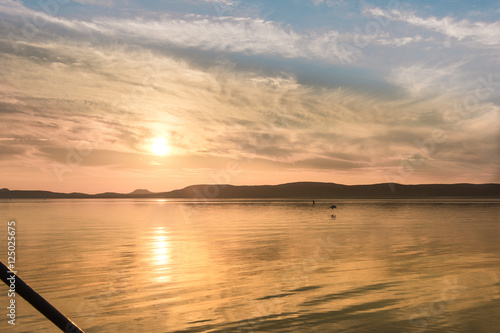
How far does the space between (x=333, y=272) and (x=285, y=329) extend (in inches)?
337

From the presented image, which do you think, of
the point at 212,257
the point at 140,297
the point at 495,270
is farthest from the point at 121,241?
the point at 495,270

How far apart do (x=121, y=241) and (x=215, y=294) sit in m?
19.8

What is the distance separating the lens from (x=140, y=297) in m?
14.9

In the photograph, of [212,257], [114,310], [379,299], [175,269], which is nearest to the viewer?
[114,310]

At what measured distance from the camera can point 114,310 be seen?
1334 cm

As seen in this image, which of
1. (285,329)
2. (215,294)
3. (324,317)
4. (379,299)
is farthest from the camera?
(215,294)

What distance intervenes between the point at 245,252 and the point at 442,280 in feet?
41.6

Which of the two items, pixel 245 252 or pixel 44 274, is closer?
pixel 44 274

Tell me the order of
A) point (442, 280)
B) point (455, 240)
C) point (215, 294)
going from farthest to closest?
point (455, 240), point (442, 280), point (215, 294)

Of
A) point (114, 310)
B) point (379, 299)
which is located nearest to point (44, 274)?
point (114, 310)

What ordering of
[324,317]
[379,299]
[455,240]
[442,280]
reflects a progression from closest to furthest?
[324,317] < [379,299] < [442,280] < [455,240]

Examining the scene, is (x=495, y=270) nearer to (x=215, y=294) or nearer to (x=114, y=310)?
(x=215, y=294)

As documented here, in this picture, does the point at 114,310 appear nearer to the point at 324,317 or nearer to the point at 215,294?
the point at 215,294

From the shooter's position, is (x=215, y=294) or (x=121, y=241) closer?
(x=215, y=294)
